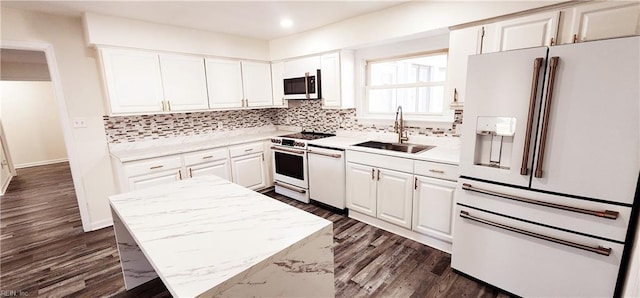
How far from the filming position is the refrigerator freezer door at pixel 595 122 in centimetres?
132

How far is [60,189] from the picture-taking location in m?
4.48

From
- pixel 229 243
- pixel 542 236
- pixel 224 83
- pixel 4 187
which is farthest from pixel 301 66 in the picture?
pixel 4 187

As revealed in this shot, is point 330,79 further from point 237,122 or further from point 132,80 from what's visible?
point 132,80

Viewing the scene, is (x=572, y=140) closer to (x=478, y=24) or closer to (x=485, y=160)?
(x=485, y=160)

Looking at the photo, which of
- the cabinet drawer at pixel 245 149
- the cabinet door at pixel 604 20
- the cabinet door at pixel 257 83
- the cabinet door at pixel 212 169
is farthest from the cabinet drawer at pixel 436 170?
the cabinet door at pixel 257 83

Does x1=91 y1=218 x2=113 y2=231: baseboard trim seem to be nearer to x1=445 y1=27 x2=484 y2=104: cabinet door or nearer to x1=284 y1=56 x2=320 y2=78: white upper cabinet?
x1=284 y1=56 x2=320 y2=78: white upper cabinet

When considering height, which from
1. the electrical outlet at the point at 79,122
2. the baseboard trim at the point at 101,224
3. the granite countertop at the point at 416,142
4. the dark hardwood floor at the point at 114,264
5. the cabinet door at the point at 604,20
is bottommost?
the dark hardwood floor at the point at 114,264

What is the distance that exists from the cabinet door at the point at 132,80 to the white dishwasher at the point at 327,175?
1.92m

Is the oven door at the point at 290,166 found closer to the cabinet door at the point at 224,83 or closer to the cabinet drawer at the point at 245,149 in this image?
the cabinet drawer at the point at 245,149

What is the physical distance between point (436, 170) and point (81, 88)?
371cm

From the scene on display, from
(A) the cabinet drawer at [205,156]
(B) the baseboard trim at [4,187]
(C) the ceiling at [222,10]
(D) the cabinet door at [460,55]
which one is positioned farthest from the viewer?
(B) the baseboard trim at [4,187]

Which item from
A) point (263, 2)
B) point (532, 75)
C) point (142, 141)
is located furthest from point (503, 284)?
point (142, 141)

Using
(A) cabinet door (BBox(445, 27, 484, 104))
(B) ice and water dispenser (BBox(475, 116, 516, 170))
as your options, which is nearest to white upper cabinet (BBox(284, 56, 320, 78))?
(A) cabinet door (BBox(445, 27, 484, 104))

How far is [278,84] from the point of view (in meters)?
4.00
